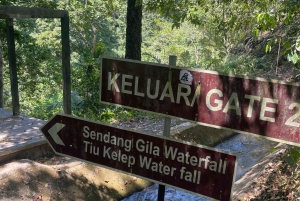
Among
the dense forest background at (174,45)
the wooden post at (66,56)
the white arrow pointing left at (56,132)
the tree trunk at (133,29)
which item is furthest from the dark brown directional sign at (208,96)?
the tree trunk at (133,29)

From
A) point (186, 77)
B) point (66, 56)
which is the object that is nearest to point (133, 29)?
point (66, 56)

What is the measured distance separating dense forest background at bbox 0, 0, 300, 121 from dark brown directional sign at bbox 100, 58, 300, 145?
113 cm

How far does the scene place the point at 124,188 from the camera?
5.07 metres

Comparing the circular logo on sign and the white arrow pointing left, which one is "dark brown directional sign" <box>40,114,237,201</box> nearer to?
the white arrow pointing left

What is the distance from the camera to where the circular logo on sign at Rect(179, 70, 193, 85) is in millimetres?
1997

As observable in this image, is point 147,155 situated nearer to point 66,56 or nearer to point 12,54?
point 66,56

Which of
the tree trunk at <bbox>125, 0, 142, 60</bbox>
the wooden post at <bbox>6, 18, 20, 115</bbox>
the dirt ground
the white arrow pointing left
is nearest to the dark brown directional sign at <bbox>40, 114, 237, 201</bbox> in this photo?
the white arrow pointing left

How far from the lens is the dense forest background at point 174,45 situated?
490 cm

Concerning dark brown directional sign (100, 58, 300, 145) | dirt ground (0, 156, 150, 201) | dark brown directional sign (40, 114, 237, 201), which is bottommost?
dirt ground (0, 156, 150, 201)

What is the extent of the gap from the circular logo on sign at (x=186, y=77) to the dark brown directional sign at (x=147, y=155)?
1.26 feet

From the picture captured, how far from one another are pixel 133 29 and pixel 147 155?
614 cm

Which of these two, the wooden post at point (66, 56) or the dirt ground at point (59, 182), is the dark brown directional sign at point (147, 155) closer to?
the dirt ground at point (59, 182)

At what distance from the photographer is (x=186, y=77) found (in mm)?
2004

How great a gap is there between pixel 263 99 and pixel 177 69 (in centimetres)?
55
